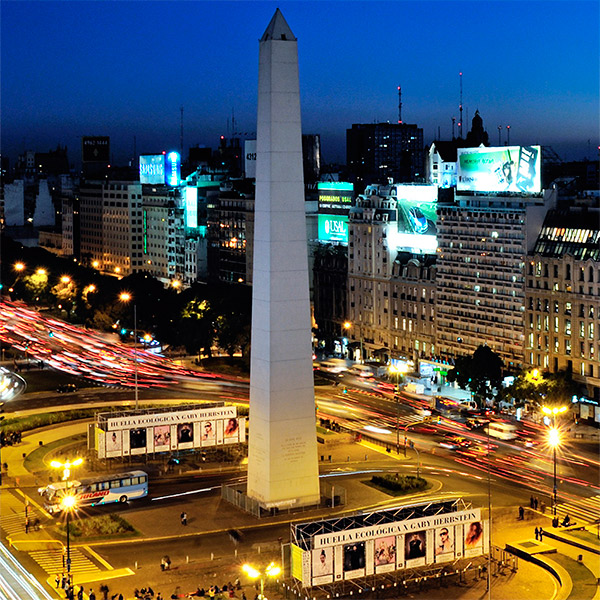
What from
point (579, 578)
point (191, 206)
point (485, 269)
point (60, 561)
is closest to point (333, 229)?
point (485, 269)

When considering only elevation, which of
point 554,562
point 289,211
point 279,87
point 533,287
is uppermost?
point 279,87

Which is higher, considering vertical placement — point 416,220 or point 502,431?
point 416,220

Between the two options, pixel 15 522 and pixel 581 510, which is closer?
pixel 15 522

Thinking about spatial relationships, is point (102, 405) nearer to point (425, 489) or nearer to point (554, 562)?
point (425, 489)

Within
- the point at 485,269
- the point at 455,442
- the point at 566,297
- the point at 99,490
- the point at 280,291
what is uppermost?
the point at 280,291

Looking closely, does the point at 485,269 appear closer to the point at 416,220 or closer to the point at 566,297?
the point at 566,297

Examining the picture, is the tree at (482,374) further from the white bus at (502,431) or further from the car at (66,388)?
the car at (66,388)

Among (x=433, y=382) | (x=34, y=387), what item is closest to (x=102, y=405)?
(x=34, y=387)
